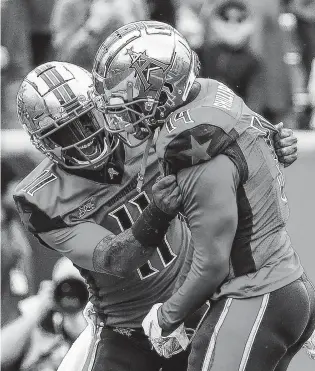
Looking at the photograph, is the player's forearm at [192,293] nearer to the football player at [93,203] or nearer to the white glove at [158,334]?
the white glove at [158,334]

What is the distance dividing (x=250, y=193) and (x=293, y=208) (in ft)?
6.76

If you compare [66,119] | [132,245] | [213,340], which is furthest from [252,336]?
[66,119]

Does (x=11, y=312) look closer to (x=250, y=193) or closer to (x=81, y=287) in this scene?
(x=81, y=287)

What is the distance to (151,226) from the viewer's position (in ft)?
10.0

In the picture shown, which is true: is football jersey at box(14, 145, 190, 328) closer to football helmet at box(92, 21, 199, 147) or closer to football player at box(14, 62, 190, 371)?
football player at box(14, 62, 190, 371)

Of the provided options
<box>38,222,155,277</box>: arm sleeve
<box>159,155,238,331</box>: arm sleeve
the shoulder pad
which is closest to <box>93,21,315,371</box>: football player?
<box>159,155,238,331</box>: arm sleeve

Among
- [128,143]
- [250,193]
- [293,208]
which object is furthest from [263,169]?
[293,208]

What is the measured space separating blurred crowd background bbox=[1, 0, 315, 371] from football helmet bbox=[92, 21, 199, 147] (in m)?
1.94

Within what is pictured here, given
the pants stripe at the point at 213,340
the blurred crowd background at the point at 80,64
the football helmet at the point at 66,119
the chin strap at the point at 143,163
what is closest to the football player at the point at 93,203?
the football helmet at the point at 66,119

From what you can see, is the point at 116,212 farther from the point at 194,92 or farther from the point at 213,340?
the point at 213,340

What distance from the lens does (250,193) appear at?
2.78 meters

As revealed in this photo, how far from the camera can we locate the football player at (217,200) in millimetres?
2730

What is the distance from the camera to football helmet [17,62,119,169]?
11.2ft

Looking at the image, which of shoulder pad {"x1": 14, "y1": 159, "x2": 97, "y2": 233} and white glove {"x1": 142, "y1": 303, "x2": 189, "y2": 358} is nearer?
white glove {"x1": 142, "y1": 303, "x2": 189, "y2": 358}
